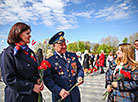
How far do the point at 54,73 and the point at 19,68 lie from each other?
744 mm

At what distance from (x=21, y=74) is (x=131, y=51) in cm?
193

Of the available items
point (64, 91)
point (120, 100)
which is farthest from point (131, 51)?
point (64, 91)

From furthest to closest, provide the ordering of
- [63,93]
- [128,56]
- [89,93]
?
1. [89,93]
2. [128,56]
3. [63,93]

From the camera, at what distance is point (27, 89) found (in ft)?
5.11

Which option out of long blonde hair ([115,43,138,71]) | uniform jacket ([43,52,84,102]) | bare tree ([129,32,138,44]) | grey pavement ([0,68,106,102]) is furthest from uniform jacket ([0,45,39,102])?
bare tree ([129,32,138,44])

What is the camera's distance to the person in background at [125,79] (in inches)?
80.0

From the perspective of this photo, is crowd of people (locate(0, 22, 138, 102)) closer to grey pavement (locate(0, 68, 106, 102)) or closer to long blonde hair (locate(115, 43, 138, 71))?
long blonde hair (locate(115, 43, 138, 71))

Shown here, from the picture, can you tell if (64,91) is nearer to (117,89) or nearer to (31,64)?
(31,64)

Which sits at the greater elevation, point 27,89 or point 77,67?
point 77,67

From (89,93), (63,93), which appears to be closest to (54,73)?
(63,93)

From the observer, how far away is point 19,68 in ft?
5.07

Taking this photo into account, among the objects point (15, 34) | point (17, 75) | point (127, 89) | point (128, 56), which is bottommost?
point (127, 89)

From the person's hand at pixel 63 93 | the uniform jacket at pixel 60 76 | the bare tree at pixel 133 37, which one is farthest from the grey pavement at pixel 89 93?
the bare tree at pixel 133 37

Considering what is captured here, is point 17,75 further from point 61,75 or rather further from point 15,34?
point 61,75
